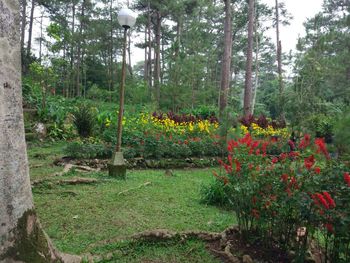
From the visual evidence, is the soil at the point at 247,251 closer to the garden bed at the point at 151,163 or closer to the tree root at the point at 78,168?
the tree root at the point at 78,168

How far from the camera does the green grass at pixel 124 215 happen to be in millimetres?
2730

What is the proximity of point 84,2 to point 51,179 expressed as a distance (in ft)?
63.4

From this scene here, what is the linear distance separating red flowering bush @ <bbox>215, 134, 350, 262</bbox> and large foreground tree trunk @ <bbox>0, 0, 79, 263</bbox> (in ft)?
5.45

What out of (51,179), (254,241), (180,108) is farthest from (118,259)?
(180,108)

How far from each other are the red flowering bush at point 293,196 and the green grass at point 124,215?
1.93ft

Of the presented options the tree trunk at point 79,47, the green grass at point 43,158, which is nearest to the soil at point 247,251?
the green grass at point 43,158

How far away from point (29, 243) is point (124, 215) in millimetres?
1717

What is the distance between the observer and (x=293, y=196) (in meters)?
2.15

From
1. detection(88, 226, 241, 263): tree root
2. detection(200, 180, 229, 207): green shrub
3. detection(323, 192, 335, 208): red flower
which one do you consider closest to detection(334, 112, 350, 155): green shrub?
detection(323, 192, 335, 208): red flower

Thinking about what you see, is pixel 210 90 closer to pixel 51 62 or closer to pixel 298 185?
pixel 51 62

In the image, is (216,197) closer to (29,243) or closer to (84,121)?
(29,243)

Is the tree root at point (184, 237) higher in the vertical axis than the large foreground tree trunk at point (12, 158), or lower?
lower

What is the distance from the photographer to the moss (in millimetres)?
1881

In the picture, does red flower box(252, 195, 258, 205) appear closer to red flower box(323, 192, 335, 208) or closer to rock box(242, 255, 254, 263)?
rock box(242, 255, 254, 263)
